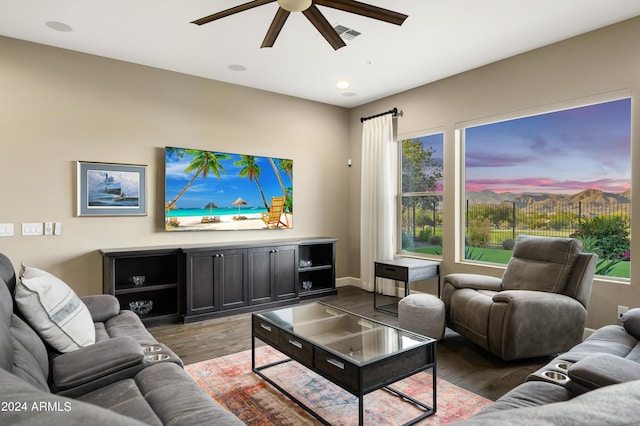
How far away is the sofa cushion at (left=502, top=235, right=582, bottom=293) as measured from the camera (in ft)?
10.8

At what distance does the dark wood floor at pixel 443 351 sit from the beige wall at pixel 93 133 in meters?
1.15

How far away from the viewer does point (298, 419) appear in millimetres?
2268

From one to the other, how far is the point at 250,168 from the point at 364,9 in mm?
3049

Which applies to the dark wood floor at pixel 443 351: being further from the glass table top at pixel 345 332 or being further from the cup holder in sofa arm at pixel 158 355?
→ the cup holder in sofa arm at pixel 158 355

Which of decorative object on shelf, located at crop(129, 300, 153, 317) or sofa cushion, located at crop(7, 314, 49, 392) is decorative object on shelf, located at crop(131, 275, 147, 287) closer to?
decorative object on shelf, located at crop(129, 300, 153, 317)

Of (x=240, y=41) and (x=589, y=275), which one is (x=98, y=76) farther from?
(x=589, y=275)

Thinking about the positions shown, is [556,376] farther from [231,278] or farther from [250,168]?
[250,168]

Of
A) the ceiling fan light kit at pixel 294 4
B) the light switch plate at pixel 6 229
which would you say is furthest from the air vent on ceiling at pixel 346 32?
the light switch plate at pixel 6 229

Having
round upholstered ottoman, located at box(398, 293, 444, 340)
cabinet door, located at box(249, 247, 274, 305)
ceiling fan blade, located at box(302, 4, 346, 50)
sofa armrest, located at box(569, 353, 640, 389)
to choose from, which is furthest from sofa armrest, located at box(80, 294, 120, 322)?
sofa armrest, located at box(569, 353, 640, 389)

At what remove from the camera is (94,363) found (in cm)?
173

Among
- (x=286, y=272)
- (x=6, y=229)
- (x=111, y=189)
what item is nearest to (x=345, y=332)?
(x=286, y=272)

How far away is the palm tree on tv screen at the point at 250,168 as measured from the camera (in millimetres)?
5078

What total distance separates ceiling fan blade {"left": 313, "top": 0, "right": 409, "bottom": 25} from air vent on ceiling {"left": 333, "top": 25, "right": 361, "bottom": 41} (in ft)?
3.33

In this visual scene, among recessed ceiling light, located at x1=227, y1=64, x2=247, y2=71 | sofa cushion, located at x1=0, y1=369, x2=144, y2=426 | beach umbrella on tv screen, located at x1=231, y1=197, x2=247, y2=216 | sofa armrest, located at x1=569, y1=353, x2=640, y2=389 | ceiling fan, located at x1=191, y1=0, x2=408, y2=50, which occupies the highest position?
recessed ceiling light, located at x1=227, y1=64, x2=247, y2=71
